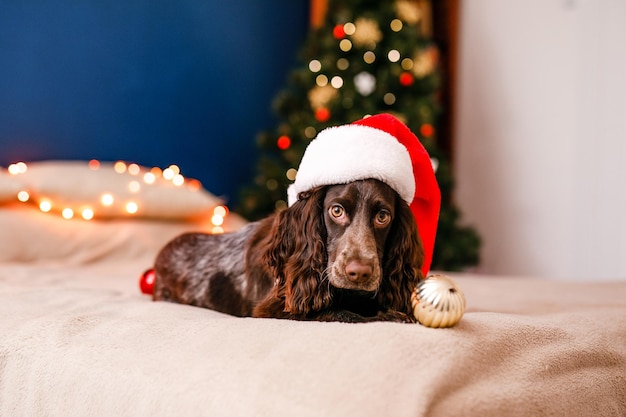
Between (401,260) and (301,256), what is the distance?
258 millimetres

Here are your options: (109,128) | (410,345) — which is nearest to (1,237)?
(109,128)

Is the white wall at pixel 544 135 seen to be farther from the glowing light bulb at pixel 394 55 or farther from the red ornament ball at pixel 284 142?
the red ornament ball at pixel 284 142

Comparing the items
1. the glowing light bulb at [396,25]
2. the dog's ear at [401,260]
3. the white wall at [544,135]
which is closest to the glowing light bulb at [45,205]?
the dog's ear at [401,260]

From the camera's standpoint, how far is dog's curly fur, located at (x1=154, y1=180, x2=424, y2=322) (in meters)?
1.45

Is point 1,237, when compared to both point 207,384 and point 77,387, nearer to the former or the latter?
point 77,387

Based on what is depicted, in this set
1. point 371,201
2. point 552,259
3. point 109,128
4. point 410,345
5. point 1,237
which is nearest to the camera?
point 410,345

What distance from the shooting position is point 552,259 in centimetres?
466

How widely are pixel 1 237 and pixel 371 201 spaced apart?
2.09 meters

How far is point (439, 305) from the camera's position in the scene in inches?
45.3

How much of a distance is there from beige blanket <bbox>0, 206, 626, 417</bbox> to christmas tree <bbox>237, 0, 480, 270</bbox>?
267 cm

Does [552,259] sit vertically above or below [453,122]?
below

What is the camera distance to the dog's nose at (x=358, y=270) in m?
1.38

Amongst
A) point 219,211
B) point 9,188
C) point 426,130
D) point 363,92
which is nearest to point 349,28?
point 363,92

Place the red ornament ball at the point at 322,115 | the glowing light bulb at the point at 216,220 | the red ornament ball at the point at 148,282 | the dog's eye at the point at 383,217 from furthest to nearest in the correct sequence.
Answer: the red ornament ball at the point at 322,115 → the glowing light bulb at the point at 216,220 → the red ornament ball at the point at 148,282 → the dog's eye at the point at 383,217
